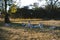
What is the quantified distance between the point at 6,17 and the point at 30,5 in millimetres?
13555

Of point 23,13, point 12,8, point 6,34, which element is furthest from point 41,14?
point 6,34

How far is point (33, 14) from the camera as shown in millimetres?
32750

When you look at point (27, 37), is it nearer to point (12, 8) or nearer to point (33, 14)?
point (12, 8)

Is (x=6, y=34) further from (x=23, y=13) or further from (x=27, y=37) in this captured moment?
(x=23, y=13)

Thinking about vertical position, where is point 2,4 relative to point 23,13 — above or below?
above

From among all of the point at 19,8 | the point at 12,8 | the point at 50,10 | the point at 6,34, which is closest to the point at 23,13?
the point at 19,8

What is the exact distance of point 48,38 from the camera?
35.5ft

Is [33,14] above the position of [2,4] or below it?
below

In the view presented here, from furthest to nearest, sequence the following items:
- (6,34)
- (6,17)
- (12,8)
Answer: (12,8)
(6,17)
(6,34)

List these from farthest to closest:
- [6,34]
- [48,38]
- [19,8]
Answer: [19,8]
[6,34]
[48,38]

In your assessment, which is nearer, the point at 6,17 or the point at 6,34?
the point at 6,34

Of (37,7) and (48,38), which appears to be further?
(37,7)

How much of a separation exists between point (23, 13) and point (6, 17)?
496 inches

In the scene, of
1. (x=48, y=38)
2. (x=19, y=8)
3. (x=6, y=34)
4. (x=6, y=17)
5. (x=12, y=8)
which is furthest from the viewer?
(x=19, y=8)
